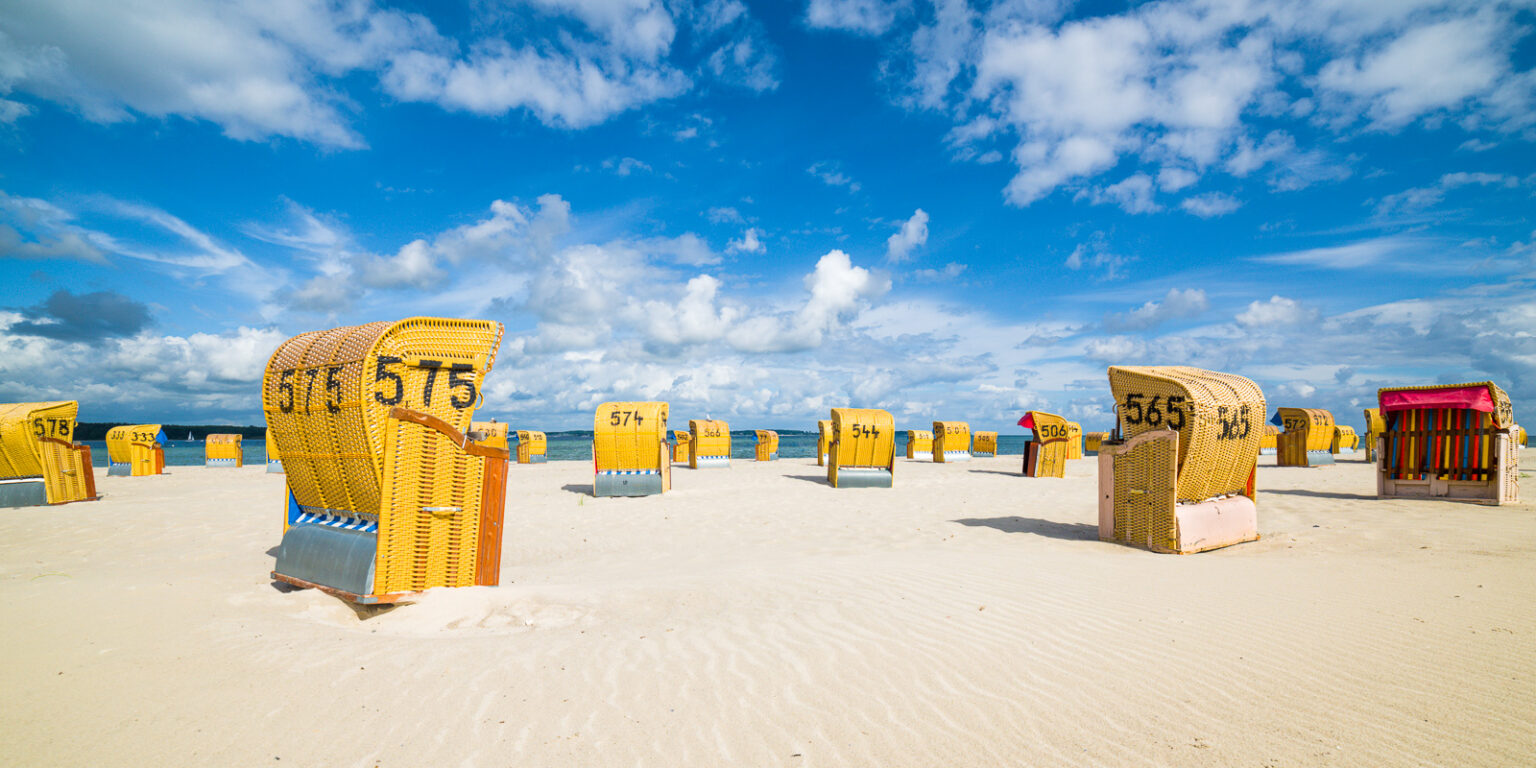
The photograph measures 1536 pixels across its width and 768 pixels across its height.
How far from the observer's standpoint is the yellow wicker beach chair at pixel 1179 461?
8820mm

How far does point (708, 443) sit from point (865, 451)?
1315 centimetres

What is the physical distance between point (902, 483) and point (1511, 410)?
45.0 ft

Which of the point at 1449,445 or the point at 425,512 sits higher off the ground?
the point at 1449,445

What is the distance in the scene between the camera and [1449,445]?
1415 cm

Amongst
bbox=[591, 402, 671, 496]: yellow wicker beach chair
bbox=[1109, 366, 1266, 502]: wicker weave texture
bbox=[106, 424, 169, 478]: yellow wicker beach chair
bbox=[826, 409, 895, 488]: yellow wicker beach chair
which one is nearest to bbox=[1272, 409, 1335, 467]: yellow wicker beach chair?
bbox=[826, 409, 895, 488]: yellow wicker beach chair

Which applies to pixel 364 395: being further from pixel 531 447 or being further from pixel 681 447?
pixel 531 447

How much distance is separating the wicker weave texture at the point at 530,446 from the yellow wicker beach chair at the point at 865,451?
73.6 ft

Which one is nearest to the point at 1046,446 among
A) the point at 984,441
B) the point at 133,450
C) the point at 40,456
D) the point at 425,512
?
the point at 984,441

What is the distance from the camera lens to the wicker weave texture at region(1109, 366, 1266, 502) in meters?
8.78

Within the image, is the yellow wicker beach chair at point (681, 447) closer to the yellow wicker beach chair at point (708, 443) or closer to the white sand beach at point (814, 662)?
the yellow wicker beach chair at point (708, 443)

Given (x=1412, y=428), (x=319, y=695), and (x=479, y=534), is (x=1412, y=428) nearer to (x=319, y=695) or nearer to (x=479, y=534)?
(x=479, y=534)

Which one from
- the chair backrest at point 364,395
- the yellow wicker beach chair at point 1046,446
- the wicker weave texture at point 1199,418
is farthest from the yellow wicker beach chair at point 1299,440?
the chair backrest at point 364,395

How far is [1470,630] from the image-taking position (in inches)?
204

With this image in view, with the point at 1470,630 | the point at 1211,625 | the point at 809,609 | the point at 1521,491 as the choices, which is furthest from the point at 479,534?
the point at 1521,491
